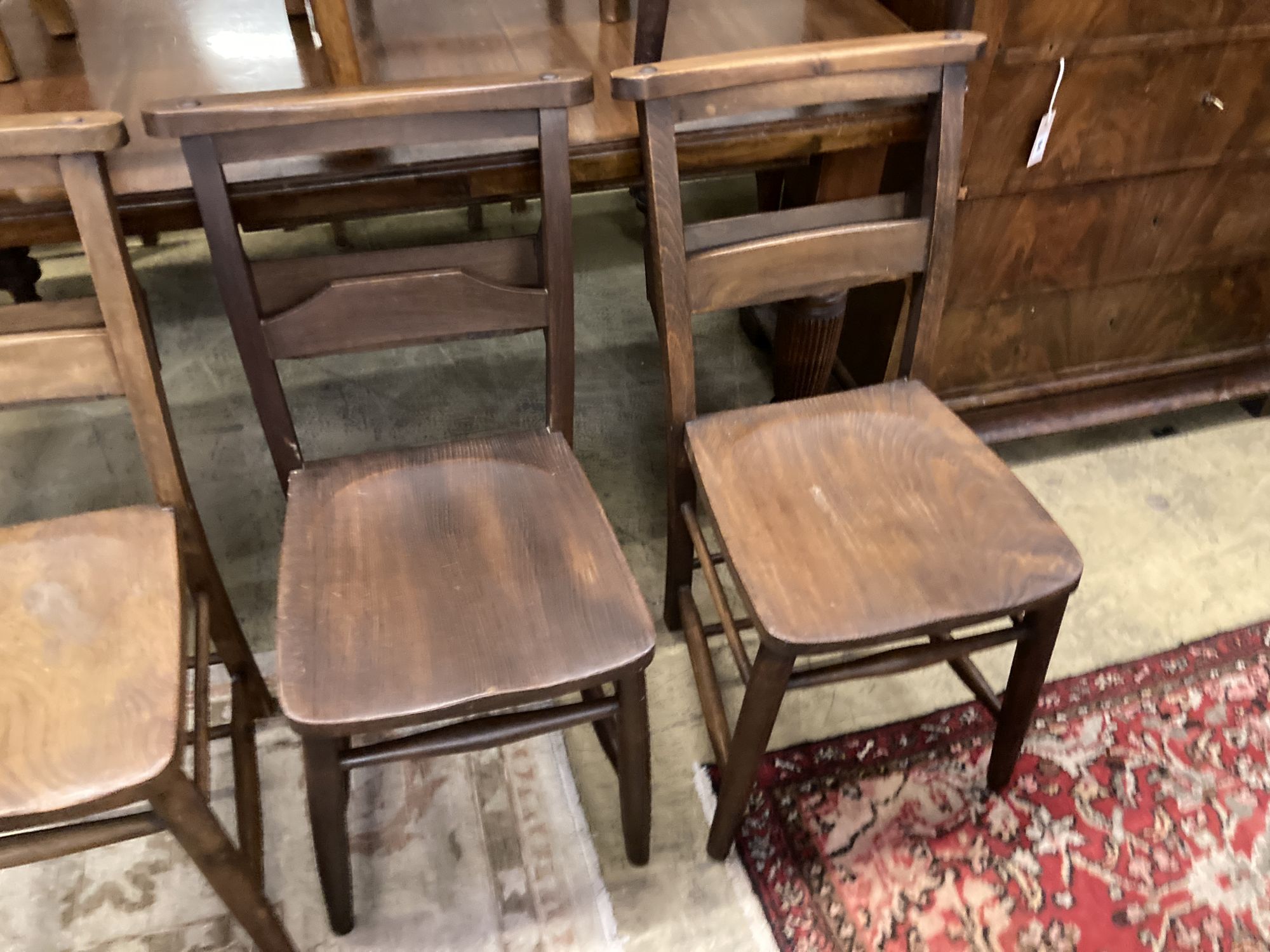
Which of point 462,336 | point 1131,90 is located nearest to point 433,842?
point 462,336

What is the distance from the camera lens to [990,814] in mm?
1203

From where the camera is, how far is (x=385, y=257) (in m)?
0.99

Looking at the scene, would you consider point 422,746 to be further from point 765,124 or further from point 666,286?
point 765,124

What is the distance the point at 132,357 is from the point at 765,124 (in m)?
0.79

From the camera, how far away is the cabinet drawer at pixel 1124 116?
3.99 ft

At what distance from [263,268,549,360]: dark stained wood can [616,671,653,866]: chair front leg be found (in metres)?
0.44

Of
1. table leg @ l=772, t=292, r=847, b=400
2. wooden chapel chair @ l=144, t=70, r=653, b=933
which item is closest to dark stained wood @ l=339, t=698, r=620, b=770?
wooden chapel chair @ l=144, t=70, r=653, b=933

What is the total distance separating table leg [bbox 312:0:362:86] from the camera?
105cm

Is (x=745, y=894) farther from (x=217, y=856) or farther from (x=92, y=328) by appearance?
(x=92, y=328)

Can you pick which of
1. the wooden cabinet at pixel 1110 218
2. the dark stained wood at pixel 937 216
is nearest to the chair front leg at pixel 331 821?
the dark stained wood at pixel 937 216

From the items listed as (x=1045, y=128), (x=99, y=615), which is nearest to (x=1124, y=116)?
(x=1045, y=128)

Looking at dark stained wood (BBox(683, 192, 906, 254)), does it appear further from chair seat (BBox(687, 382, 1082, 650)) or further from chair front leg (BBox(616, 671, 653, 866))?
chair front leg (BBox(616, 671, 653, 866))

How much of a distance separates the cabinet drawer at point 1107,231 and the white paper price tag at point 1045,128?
0.07m

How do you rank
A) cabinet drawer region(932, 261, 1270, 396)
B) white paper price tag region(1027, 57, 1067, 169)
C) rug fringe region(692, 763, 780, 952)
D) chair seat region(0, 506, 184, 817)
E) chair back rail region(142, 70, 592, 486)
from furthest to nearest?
1. cabinet drawer region(932, 261, 1270, 396)
2. white paper price tag region(1027, 57, 1067, 169)
3. rug fringe region(692, 763, 780, 952)
4. chair back rail region(142, 70, 592, 486)
5. chair seat region(0, 506, 184, 817)
